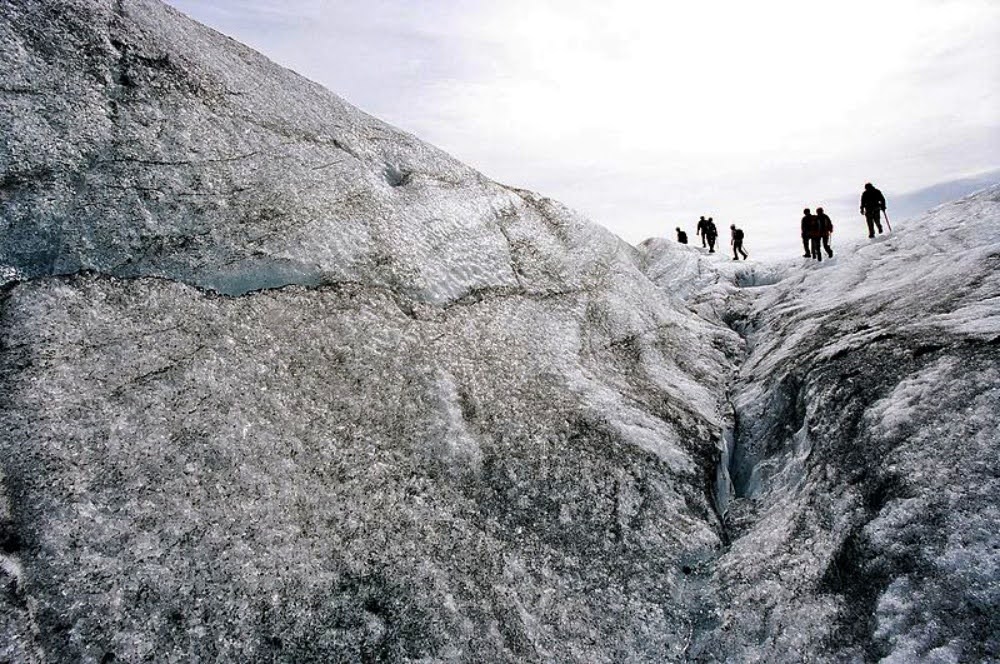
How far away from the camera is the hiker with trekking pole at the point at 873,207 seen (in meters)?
16.8

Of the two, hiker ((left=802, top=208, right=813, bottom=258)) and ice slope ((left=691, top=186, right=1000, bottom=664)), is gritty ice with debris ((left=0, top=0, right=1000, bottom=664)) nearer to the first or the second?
ice slope ((left=691, top=186, right=1000, bottom=664))

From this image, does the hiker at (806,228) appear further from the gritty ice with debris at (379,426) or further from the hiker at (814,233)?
the gritty ice with debris at (379,426)

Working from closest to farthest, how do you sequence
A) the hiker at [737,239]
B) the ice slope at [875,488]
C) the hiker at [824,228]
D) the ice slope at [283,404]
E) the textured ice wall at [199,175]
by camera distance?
the ice slope at [875,488]
the ice slope at [283,404]
the textured ice wall at [199,175]
the hiker at [824,228]
the hiker at [737,239]

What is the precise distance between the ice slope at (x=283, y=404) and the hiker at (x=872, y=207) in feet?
30.6

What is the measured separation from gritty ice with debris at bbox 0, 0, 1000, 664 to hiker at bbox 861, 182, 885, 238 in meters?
6.77

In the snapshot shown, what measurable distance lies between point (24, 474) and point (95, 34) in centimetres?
705

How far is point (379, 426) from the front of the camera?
7.17 metres

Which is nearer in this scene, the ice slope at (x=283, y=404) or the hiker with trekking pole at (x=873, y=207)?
the ice slope at (x=283, y=404)

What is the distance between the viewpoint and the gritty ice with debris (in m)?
5.29

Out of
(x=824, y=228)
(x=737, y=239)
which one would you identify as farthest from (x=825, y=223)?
(x=737, y=239)

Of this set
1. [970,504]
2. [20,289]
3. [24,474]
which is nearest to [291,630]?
[24,474]

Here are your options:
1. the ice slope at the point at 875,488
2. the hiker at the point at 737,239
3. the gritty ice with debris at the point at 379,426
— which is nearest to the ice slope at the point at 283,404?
the gritty ice with debris at the point at 379,426

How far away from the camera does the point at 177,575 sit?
524 cm

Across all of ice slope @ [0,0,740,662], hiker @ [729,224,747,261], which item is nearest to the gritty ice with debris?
ice slope @ [0,0,740,662]
